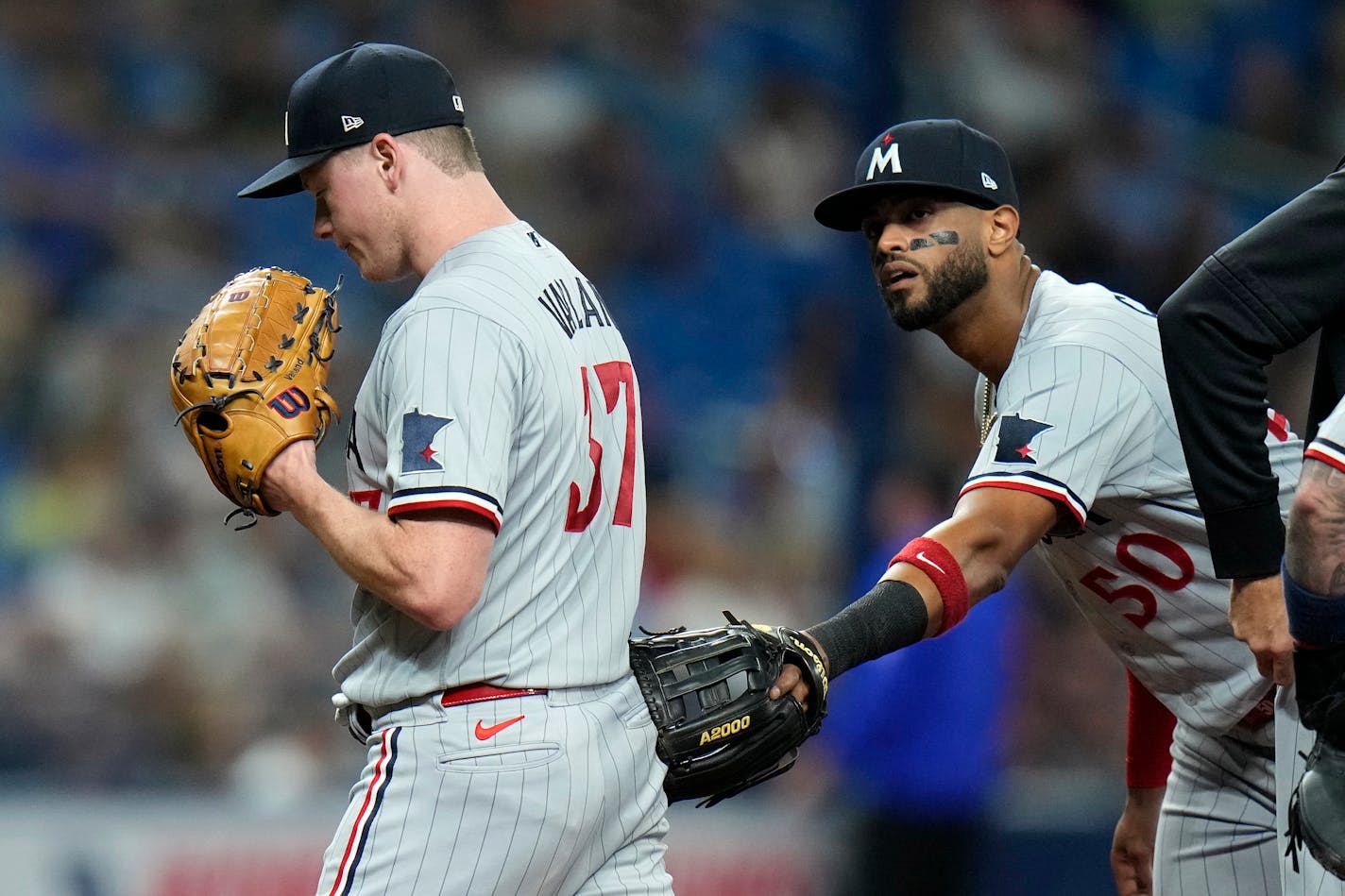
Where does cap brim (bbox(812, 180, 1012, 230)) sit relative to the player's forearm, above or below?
above

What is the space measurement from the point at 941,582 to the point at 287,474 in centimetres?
118

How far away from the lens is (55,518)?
259 inches

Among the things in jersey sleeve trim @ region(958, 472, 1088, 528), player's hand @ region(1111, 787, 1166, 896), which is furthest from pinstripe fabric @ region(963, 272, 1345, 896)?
player's hand @ region(1111, 787, 1166, 896)

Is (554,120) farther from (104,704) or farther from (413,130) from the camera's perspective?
(413,130)

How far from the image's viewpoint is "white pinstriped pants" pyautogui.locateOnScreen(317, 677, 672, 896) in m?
2.54

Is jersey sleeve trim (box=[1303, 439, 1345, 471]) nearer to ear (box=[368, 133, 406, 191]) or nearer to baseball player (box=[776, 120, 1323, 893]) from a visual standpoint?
baseball player (box=[776, 120, 1323, 893])

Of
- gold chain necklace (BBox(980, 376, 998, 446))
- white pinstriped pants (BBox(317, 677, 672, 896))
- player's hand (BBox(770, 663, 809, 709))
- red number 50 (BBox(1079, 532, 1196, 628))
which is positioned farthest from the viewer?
gold chain necklace (BBox(980, 376, 998, 446))

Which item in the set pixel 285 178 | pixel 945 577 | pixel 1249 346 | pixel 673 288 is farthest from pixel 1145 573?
pixel 673 288

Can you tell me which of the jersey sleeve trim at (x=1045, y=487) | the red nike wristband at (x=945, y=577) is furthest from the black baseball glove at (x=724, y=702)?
the jersey sleeve trim at (x=1045, y=487)

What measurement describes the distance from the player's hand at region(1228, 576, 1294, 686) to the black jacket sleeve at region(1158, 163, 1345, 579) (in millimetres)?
29

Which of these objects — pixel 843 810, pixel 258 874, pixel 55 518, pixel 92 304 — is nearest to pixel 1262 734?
pixel 843 810

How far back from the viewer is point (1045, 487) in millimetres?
2990

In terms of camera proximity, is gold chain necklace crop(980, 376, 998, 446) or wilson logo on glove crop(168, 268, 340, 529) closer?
wilson logo on glove crop(168, 268, 340, 529)

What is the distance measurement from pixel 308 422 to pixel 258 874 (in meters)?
3.18
